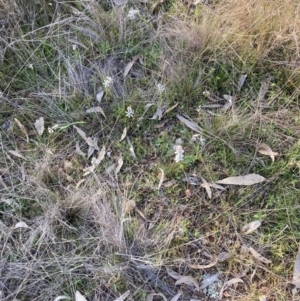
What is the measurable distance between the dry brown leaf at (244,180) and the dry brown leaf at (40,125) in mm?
835

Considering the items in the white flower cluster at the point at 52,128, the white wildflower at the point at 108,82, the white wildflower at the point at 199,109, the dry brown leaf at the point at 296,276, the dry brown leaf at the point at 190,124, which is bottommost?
the dry brown leaf at the point at 296,276

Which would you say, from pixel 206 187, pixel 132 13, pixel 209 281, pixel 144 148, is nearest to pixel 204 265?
pixel 209 281

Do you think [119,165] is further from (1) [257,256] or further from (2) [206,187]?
(1) [257,256]

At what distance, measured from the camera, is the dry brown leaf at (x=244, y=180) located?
181 cm

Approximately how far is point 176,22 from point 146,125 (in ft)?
1.72

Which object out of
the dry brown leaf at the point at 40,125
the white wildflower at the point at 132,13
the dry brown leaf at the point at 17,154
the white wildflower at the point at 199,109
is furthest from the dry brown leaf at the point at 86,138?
the white wildflower at the point at 132,13

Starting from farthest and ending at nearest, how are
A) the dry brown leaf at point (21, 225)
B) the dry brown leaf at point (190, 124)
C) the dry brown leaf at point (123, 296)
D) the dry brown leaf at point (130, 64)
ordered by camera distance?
1. the dry brown leaf at point (130, 64)
2. the dry brown leaf at point (190, 124)
3. the dry brown leaf at point (21, 225)
4. the dry brown leaf at point (123, 296)

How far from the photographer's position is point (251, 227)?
1768 millimetres

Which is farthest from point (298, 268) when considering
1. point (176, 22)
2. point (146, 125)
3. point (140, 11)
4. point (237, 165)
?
point (140, 11)

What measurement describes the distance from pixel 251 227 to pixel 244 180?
0.20m

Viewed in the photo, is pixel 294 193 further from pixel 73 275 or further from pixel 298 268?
pixel 73 275

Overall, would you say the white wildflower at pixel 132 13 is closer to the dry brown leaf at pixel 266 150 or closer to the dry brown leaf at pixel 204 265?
the dry brown leaf at pixel 266 150

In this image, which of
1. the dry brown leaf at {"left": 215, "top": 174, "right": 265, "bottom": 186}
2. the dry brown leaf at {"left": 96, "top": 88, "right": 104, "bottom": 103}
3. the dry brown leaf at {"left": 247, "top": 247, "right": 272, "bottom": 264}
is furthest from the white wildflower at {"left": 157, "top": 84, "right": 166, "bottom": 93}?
the dry brown leaf at {"left": 247, "top": 247, "right": 272, "bottom": 264}

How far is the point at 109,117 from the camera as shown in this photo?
6.54ft
